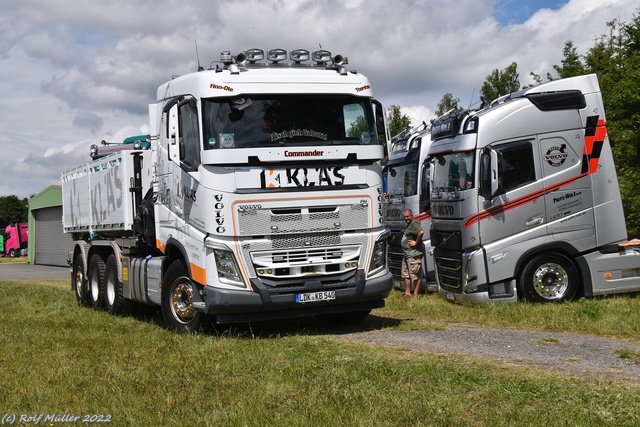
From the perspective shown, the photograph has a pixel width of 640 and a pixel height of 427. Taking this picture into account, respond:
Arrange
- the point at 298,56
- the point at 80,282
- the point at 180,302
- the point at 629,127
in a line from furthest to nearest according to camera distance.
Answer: the point at 629,127, the point at 80,282, the point at 180,302, the point at 298,56

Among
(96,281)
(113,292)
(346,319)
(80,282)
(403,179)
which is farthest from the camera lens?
(403,179)

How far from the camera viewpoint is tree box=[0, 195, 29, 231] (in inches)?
4604

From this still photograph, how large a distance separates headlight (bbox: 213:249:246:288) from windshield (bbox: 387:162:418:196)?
23.0 feet

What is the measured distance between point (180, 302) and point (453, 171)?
18.7 feet

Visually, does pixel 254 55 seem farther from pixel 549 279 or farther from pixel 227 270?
pixel 549 279

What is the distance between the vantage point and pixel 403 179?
17.4 m

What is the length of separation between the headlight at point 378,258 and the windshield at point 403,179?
559 cm

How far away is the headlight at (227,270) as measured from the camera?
1044 cm

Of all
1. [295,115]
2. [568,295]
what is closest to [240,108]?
[295,115]

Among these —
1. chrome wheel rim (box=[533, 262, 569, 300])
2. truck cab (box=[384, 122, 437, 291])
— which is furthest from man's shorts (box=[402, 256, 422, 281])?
chrome wheel rim (box=[533, 262, 569, 300])

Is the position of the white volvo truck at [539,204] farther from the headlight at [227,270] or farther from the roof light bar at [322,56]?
the headlight at [227,270]

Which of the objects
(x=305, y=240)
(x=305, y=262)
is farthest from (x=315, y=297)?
(x=305, y=240)

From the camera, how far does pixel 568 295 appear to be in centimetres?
1418

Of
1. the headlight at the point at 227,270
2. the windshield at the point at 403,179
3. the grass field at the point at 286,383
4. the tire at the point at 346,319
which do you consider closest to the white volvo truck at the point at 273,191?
the headlight at the point at 227,270
